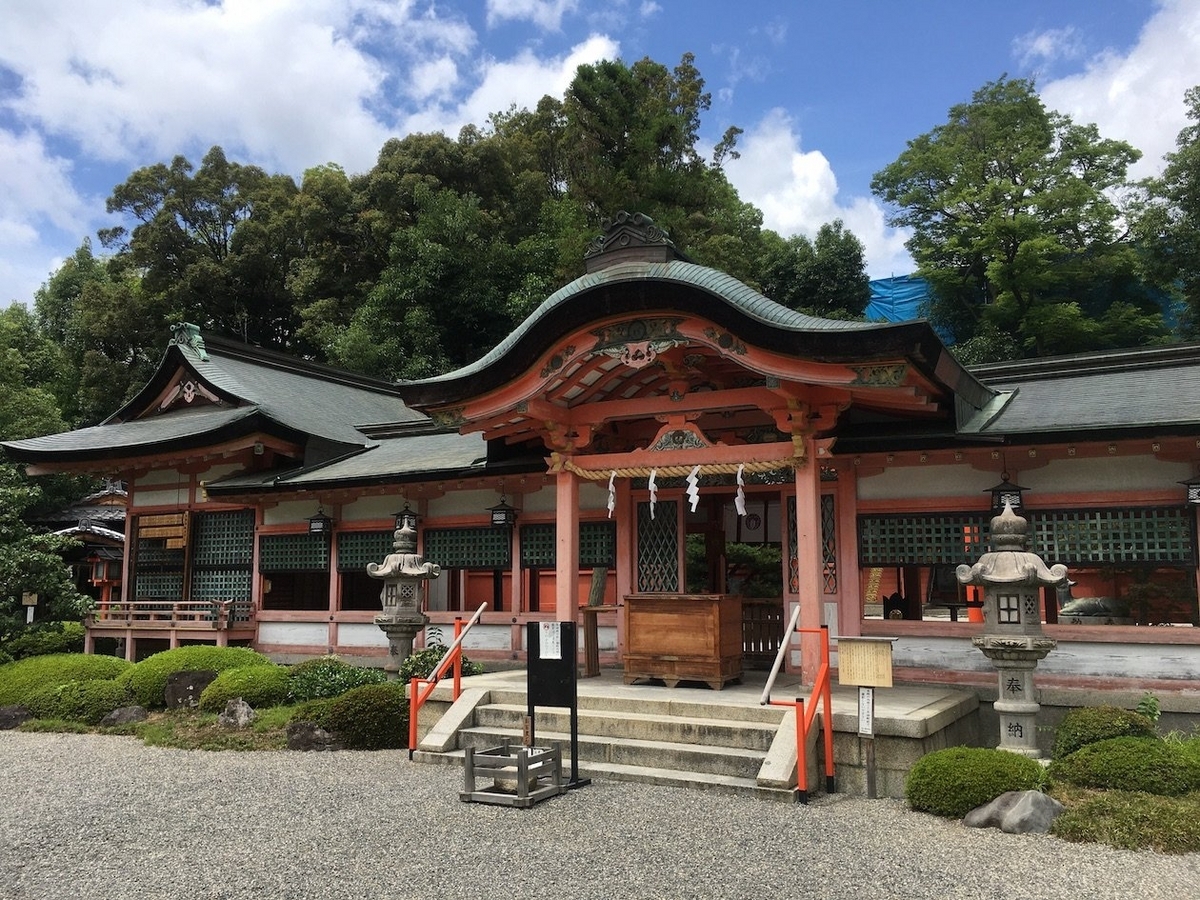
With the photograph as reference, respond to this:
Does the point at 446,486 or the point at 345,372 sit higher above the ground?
the point at 345,372

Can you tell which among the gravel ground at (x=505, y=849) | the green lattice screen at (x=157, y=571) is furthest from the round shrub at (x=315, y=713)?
the green lattice screen at (x=157, y=571)

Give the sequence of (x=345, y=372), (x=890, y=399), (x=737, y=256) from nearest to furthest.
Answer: (x=890, y=399) < (x=345, y=372) < (x=737, y=256)

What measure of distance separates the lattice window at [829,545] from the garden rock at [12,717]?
11632 millimetres

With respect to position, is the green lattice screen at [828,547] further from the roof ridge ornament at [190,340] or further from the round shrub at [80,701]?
the roof ridge ornament at [190,340]

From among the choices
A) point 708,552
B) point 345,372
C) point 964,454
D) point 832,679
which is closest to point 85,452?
point 345,372

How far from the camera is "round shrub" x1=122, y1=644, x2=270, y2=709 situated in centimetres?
1329

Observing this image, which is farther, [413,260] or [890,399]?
[413,260]

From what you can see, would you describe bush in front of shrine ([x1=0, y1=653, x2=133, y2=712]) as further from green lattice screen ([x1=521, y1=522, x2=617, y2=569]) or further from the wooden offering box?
the wooden offering box

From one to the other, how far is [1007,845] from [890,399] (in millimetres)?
4827

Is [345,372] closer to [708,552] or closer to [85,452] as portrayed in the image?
[85,452]

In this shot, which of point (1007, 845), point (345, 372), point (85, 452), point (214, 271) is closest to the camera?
point (1007, 845)

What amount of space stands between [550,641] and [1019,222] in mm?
29910

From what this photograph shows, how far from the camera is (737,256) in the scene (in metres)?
31.9

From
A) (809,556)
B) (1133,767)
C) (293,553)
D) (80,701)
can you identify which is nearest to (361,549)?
(293,553)
